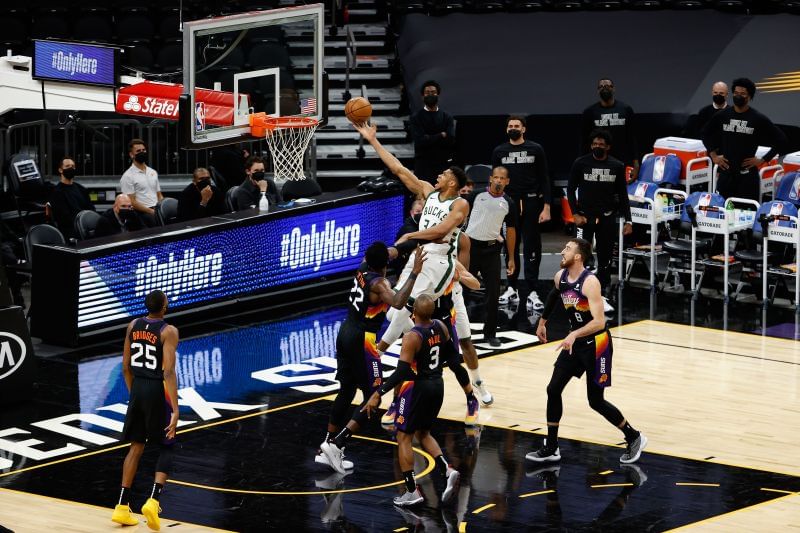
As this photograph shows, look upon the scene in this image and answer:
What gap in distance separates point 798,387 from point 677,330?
8.12 feet

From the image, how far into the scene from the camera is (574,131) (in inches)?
880

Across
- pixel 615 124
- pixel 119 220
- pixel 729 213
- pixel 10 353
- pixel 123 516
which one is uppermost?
pixel 615 124

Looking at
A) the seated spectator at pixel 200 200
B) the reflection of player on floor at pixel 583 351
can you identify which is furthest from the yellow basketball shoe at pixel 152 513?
the seated spectator at pixel 200 200

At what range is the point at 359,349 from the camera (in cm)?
1216

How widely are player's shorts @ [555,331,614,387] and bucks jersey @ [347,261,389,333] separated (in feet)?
5.07

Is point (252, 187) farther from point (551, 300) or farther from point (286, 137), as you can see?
point (551, 300)

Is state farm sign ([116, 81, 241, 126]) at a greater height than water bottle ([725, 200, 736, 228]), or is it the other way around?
state farm sign ([116, 81, 241, 126])

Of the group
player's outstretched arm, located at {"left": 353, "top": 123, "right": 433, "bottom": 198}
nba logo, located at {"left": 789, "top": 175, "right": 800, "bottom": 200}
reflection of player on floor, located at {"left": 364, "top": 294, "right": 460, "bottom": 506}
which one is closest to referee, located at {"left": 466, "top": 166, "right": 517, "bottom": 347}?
player's outstretched arm, located at {"left": 353, "top": 123, "right": 433, "bottom": 198}

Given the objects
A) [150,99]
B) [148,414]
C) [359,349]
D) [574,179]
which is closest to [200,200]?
[150,99]

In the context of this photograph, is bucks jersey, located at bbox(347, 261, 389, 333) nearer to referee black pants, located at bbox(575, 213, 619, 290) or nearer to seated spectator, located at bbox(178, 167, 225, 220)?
referee black pants, located at bbox(575, 213, 619, 290)

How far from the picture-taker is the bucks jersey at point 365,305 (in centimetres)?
1210

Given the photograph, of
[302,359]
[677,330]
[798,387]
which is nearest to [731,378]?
[798,387]

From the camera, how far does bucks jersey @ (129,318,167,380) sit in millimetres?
10914

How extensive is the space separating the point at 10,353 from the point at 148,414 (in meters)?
3.62
